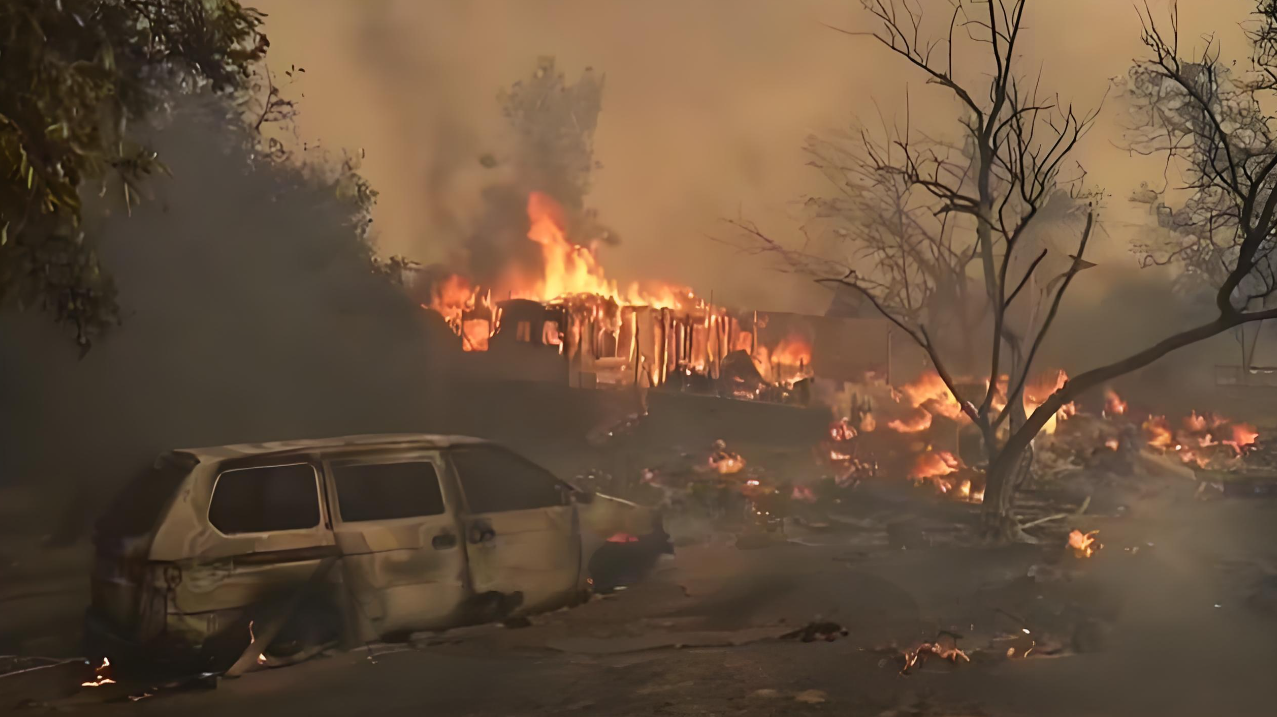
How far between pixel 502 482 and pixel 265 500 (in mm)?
1144

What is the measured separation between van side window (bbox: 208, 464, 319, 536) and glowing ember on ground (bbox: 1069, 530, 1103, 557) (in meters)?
4.74

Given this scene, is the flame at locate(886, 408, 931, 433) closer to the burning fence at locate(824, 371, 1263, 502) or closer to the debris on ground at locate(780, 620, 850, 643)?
the burning fence at locate(824, 371, 1263, 502)

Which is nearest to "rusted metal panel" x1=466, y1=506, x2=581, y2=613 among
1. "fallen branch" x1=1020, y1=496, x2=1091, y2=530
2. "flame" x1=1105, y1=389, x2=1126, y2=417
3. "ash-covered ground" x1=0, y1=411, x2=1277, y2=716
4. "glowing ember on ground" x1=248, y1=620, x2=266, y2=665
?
"ash-covered ground" x1=0, y1=411, x2=1277, y2=716

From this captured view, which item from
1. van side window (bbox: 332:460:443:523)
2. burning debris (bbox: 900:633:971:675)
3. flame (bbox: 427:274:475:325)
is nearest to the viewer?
van side window (bbox: 332:460:443:523)

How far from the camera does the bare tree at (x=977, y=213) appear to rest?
229 inches

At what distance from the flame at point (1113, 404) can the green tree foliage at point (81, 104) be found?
6723 mm

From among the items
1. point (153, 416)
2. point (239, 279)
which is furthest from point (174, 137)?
point (153, 416)

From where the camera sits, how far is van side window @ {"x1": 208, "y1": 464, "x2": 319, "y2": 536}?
3699mm

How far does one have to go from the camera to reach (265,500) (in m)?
3.82

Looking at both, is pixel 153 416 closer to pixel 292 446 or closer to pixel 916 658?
pixel 292 446

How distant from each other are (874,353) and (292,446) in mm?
4632

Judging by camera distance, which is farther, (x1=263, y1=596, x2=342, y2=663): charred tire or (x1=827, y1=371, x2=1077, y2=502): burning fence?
(x1=827, y1=371, x2=1077, y2=502): burning fence

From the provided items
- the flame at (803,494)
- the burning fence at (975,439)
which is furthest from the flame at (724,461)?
the burning fence at (975,439)

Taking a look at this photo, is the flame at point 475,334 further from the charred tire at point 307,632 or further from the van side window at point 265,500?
the charred tire at point 307,632
